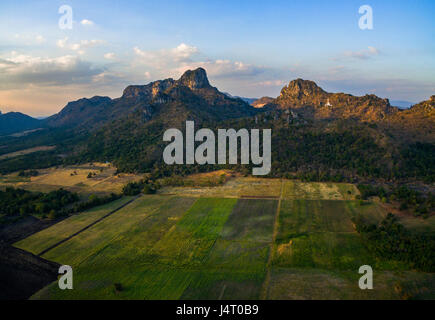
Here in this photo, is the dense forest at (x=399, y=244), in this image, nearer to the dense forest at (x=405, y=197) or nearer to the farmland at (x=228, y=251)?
the farmland at (x=228, y=251)

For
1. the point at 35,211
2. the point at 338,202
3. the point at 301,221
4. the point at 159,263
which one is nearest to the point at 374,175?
the point at 338,202

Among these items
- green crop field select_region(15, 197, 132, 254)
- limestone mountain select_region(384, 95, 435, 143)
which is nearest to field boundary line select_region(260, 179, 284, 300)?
green crop field select_region(15, 197, 132, 254)

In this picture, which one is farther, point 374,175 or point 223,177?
point 223,177

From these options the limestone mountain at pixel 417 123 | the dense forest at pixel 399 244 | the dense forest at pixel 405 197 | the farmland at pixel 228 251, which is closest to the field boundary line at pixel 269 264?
the farmland at pixel 228 251
